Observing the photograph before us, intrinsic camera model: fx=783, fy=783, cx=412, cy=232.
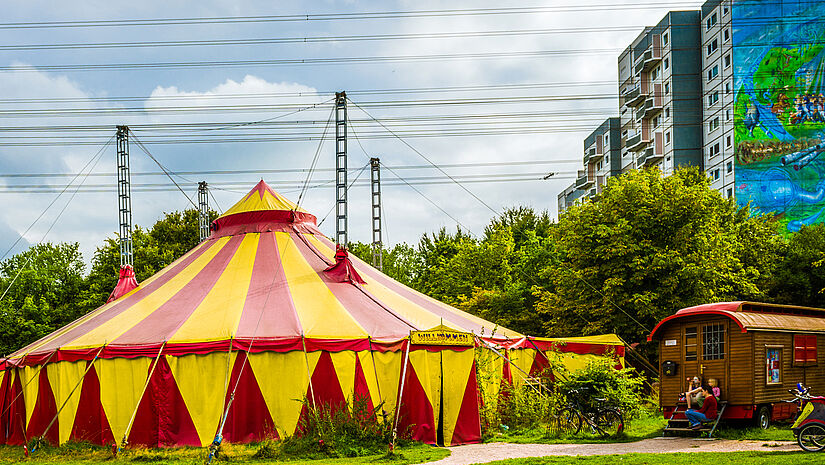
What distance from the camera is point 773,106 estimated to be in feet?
149

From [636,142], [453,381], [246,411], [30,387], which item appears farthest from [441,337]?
[636,142]

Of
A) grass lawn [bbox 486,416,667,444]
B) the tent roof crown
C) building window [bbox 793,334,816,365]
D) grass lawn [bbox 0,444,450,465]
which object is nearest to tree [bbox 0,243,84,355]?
the tent roof crown

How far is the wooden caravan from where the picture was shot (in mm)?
13703

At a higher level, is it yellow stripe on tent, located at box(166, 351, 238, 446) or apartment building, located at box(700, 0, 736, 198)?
apartment building, located at box(700, 0, 736, 198)

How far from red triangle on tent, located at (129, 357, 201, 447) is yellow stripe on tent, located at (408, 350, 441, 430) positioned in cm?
397

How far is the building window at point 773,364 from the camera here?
1387cm

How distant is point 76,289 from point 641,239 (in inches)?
1123

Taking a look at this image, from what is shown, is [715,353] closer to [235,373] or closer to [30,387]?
[235,373]

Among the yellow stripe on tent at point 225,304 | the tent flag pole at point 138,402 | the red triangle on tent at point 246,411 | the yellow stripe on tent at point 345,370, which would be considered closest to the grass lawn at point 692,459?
the yellow stripe on tent at point 345,370

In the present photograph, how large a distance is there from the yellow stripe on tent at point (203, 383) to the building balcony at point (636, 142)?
138 feet

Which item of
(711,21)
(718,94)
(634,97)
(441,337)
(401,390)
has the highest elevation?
(711,21)

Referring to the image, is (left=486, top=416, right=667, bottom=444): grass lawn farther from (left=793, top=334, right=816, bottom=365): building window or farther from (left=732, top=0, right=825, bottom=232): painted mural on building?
(left=732, top=0, right=825, bottom=232): painted mural on building

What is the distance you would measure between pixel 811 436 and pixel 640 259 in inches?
475

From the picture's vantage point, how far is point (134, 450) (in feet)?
44.3
